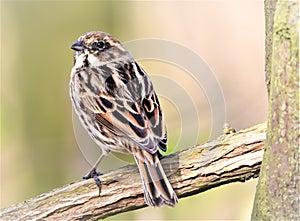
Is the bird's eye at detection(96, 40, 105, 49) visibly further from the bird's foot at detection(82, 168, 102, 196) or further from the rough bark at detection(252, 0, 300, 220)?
the rough bark at detection(252, 0, 300, 220)

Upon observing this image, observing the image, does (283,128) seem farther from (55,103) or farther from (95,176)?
(55,103)

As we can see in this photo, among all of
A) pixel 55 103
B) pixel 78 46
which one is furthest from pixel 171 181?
pixel 55 103

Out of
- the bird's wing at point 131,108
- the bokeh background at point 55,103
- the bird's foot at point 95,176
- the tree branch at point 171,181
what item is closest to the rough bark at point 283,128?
the tree branch at point 171,181

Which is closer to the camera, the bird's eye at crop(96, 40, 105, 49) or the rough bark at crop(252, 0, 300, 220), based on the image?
the rough bark at crop(252, 0, 300, 220)

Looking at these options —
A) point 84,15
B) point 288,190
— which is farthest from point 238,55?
point 288,190

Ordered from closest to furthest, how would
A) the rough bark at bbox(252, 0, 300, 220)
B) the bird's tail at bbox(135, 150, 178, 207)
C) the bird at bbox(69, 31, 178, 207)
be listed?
the rough bark at bbox(252, 0, 300, 220)
the bird's tail at bbox(135, 150, 178, 207)
the bird at bbox(69, 31, 178, 207)

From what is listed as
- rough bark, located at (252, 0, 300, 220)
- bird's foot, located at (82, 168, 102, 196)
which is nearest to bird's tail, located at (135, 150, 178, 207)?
bird's foot, located at (82, 168, 102, 196)
